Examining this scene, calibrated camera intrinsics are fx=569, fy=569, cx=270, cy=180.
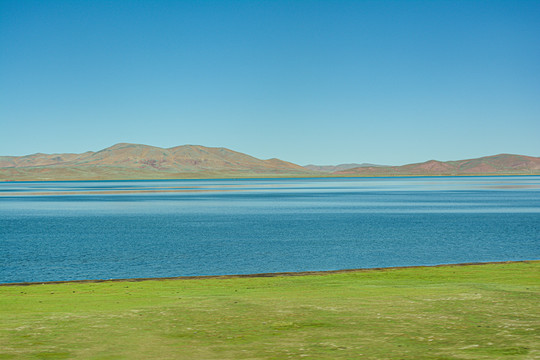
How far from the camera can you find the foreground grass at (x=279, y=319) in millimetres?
9430

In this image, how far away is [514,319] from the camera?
11617mm

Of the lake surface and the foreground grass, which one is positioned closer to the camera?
the foreground grass

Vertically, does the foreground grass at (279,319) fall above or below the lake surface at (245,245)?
above

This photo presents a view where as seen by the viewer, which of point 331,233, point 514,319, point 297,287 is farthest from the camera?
point 331,233

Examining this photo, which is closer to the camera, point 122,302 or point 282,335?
point 282,335

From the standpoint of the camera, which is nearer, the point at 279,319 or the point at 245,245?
the point at 279,319

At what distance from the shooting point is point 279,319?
1216cm

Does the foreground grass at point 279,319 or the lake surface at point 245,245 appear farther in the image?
the lake surface at point 245,245

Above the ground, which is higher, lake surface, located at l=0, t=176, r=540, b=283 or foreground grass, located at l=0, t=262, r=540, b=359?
foreground grass, located at l=0, t=262, r=540, b=359

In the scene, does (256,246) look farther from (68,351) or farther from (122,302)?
(68,351)

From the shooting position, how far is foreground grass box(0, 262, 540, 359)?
943cm

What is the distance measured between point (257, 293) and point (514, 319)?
728 cm

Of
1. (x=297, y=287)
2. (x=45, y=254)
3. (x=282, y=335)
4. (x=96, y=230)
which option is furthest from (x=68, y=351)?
(x=96, y=230)

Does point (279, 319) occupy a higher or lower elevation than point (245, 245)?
higher
